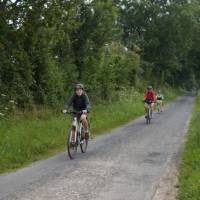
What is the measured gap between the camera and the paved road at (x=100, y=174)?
346 inches

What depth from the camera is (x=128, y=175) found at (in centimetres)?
1062

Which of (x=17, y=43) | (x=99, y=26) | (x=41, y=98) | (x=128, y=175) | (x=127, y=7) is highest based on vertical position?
(x=127, y=7)

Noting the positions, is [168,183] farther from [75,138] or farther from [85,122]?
[85,122]

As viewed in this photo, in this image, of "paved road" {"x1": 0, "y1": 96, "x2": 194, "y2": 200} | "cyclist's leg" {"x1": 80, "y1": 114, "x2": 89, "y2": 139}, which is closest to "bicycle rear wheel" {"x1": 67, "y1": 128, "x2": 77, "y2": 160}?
"paved road" {"x1": 0, "y1": 96, "x2": 194, "y2": 200}

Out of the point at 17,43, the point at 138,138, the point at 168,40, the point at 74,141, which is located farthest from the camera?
the point at 168,40

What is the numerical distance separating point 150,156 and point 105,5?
16.5 meters

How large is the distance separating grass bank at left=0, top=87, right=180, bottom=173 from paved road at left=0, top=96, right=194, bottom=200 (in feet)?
2.25

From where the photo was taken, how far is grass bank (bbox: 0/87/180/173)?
12516 millimetres

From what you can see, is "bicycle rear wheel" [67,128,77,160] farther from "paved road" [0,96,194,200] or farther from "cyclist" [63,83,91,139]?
"cyclist" [63,83,91,139]

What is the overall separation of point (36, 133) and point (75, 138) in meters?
2.97

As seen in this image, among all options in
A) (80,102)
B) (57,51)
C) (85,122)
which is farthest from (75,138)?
(57,51)

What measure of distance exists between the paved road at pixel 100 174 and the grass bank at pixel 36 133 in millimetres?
685

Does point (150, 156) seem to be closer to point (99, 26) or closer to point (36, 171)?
point (36, 171)

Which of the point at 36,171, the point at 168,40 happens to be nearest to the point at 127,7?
the point at 168,40
